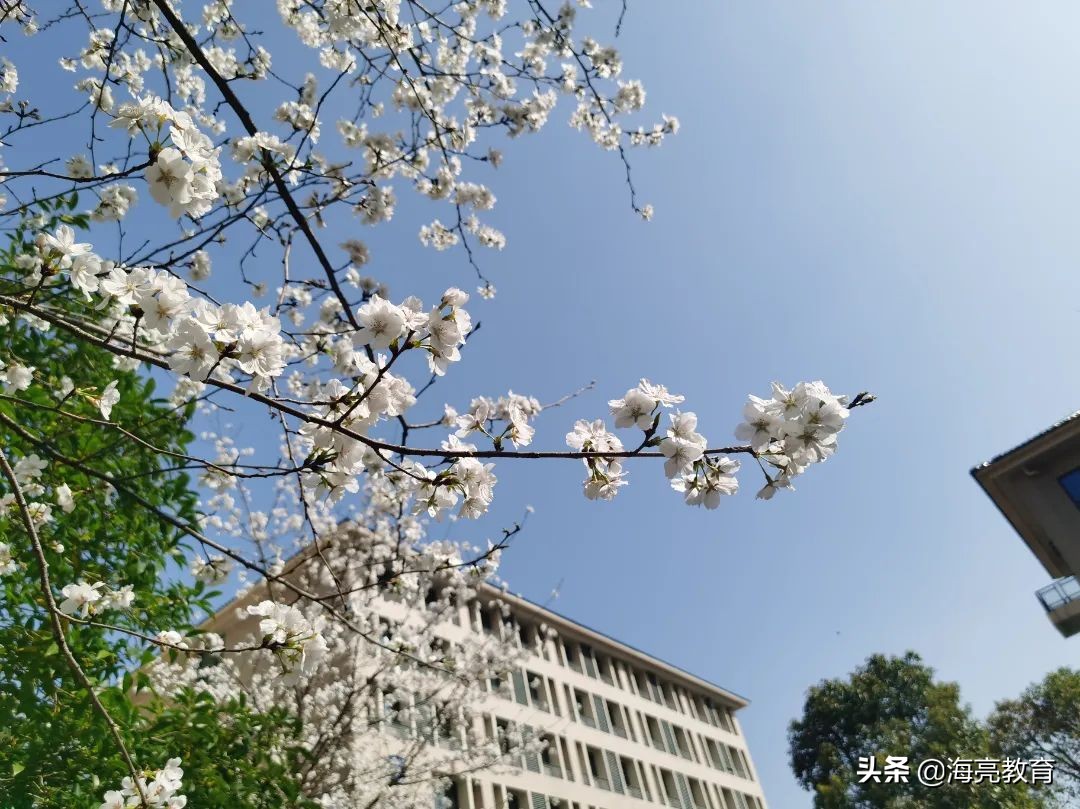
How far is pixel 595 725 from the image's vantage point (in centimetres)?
2588

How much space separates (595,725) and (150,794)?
1031 inches

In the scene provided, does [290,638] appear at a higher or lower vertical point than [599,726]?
lower

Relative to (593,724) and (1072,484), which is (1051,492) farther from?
(593,724)

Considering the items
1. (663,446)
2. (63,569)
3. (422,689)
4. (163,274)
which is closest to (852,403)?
(663,446)

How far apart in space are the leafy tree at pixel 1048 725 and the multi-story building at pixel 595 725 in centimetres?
1182

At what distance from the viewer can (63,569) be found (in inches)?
175

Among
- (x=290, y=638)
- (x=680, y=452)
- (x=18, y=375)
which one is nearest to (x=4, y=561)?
(x=18, y=375)

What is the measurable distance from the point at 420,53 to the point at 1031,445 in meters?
15.4

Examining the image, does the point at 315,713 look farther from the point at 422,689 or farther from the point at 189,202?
the point at 189,202

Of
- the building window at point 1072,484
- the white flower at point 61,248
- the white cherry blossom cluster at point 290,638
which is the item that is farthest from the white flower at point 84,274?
the building window at point 1072,484

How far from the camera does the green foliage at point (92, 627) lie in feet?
12.8

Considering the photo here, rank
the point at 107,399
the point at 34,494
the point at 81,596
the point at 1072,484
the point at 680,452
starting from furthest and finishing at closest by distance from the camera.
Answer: the point at 1072,484 → the point at 34,494 → the point at 81,596 → the point at 107,399 → the point at 680,452

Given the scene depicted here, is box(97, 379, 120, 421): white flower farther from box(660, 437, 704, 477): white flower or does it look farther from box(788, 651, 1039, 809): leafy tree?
box(788, 651, 1039, 809): leafy tree

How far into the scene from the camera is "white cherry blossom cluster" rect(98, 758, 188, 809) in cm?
225
